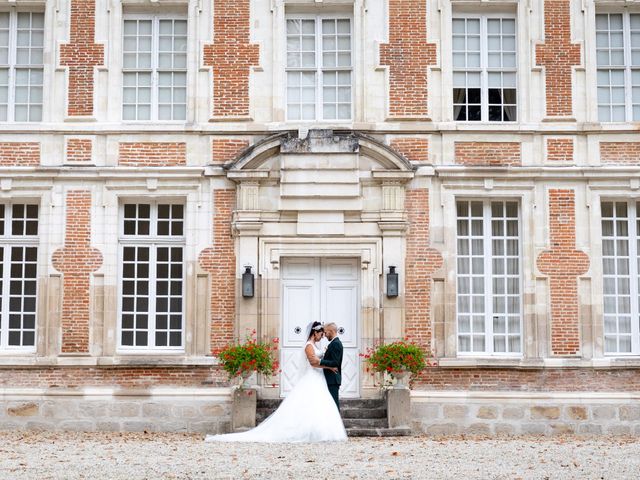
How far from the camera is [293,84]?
16328mm

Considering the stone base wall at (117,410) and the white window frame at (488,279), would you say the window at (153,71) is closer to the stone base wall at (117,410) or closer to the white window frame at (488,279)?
the stone base wall at (117,410)

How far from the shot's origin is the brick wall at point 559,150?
15977mm

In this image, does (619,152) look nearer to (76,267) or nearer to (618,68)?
(618,68)

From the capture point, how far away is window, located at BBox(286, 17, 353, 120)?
642 inches

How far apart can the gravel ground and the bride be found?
369 mm

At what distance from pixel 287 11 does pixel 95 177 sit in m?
4.11

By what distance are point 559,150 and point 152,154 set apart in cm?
649

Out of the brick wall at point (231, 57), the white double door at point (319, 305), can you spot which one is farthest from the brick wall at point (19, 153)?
the white double door at point (319, 305)

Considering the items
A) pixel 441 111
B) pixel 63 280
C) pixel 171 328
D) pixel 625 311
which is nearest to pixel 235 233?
pixel 171 328

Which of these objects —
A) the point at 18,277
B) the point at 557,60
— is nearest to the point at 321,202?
the point at 557,60

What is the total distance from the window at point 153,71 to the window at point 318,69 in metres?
1.76

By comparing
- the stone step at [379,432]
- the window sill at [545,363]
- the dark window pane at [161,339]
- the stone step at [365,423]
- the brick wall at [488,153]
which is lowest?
the stone step at [379,432]

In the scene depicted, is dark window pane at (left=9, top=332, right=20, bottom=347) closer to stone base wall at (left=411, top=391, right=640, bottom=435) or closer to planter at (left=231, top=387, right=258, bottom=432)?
planter at (left=231, top=387, right=258, bottom=432)

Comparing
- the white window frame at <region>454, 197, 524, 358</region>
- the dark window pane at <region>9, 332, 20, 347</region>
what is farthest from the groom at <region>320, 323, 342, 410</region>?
the dark window pane at <region>9, 332, 20, 347</region>
